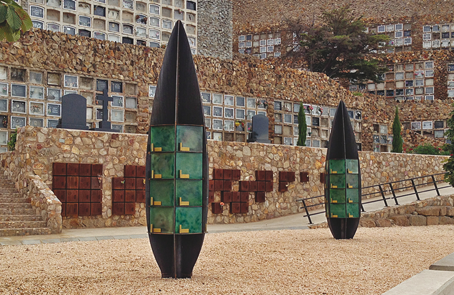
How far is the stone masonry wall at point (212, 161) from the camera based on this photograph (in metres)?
11.4

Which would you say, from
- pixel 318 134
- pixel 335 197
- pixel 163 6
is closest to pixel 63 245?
pixel 335 197

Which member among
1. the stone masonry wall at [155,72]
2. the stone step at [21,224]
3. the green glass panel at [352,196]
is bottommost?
the stone step at [21,224]

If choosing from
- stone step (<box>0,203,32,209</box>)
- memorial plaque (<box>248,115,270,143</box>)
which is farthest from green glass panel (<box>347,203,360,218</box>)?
memorial plaque (<box>248,115,270,143</box>)

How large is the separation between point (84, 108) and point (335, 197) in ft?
21.5

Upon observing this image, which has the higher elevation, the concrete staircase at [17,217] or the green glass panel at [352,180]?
the green glass panel at [352,180]

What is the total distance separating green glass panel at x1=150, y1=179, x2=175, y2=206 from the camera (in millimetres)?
5504

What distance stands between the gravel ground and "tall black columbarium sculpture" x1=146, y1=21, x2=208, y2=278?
1.10 ft

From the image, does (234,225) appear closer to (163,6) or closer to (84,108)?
(84,108)

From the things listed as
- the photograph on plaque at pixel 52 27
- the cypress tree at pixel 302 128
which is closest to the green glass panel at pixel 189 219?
the cypress tree at pixel 302 128

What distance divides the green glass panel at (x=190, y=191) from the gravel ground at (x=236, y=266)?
812 millimetres

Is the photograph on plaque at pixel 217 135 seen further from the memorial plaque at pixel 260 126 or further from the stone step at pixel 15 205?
the stone step at pixel 15 205

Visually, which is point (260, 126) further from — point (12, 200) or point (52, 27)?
point (52, 27)

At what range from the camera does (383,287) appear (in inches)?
212

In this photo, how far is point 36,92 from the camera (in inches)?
577
